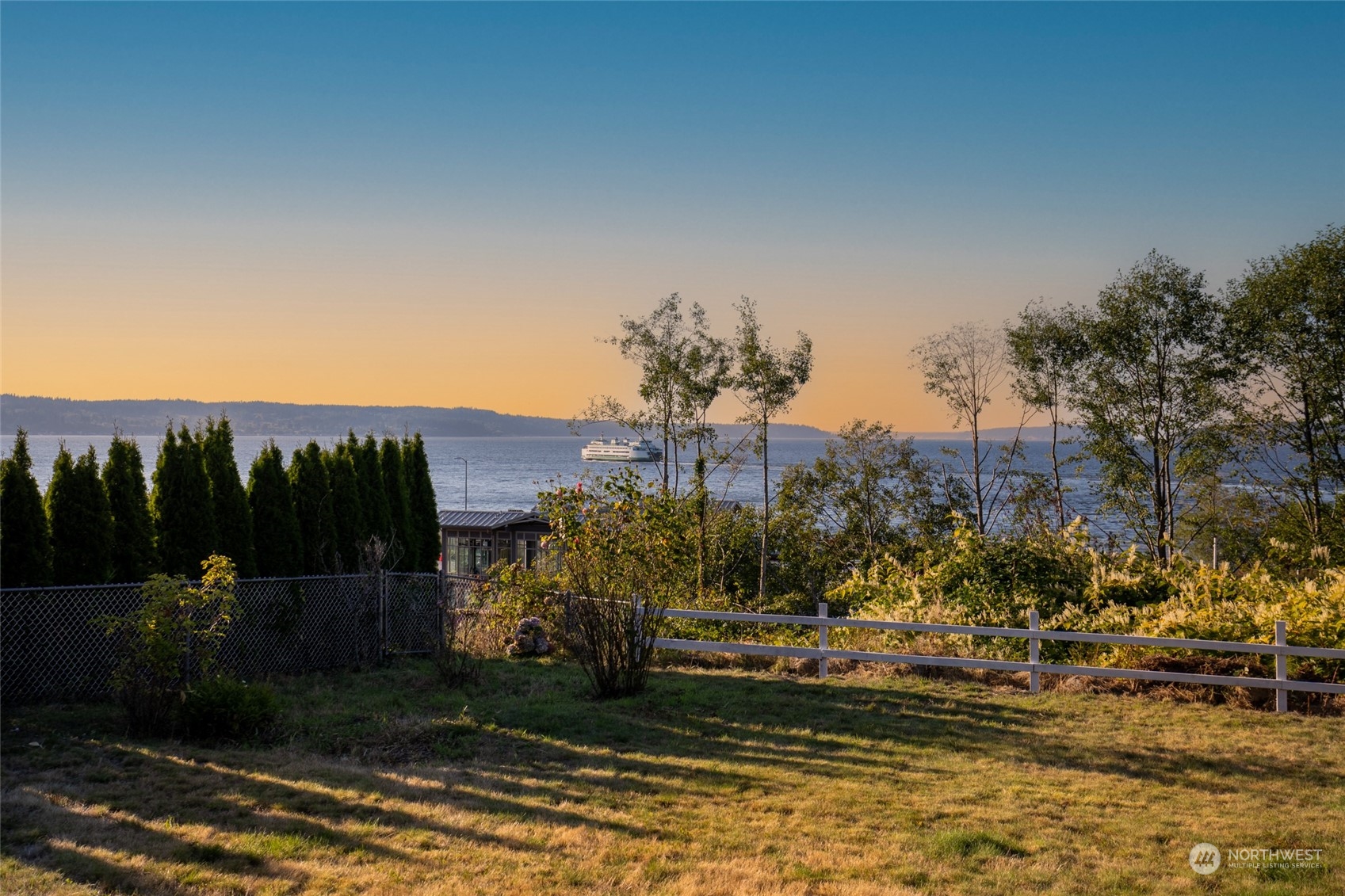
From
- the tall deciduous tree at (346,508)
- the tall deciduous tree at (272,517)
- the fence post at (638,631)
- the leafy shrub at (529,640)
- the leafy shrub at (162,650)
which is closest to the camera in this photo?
the leafy shrub at (162,650)

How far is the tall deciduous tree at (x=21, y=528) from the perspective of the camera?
10.5 meters

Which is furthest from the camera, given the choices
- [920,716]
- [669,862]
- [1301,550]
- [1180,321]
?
[1180,321]

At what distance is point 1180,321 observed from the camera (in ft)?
89.4

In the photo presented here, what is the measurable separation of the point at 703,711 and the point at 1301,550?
1896 centimetres

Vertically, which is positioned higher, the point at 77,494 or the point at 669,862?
the point at 77,494

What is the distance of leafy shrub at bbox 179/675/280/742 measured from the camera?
27.6 ft

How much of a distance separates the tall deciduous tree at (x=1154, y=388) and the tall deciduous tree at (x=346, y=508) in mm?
22523

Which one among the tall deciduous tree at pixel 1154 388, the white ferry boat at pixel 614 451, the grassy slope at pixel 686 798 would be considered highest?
the white ferry boat at pixel 614 451

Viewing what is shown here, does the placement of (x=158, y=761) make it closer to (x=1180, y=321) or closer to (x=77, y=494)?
(x=77, y=494)

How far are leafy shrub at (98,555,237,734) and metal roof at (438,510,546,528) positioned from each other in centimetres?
2531

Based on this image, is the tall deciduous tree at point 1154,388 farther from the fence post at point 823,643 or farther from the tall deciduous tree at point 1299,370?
the fence post at point 823,643

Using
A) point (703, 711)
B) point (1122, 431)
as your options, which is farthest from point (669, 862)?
point (1122, 431)

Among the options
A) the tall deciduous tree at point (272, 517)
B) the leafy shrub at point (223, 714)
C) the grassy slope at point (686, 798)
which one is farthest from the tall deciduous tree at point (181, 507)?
the leafy shrub at point (223, 714)

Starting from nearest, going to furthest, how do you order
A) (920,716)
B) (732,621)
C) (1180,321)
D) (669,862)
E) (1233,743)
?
1. (669,862)
2. (1233,743)
3. (920,716)
4. (732,621)
5. (1180,321)
